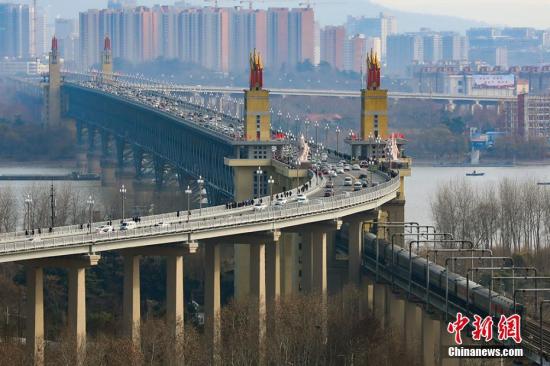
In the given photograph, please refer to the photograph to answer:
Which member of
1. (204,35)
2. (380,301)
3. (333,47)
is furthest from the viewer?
(333,47)

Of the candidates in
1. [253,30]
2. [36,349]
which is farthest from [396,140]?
[253,30]

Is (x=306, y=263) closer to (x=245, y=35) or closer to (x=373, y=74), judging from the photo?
(x=373, y=74)

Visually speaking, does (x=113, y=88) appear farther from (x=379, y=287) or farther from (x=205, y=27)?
(x=205, y=27)

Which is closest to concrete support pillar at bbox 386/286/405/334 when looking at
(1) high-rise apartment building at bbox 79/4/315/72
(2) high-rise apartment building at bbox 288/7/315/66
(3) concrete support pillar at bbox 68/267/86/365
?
(3) concrete support pillar at bbox 68/267/86/365

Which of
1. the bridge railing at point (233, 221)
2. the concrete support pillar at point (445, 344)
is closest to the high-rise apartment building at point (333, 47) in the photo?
the bridge railing at point (233, 221)

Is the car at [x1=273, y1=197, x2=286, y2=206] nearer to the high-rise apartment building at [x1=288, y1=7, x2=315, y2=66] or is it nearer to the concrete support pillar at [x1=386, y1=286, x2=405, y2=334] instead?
the concrete support pillar at [x1=386, y1=286, x2=405, y2=334]

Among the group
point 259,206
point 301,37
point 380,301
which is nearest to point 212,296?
point 259,206
